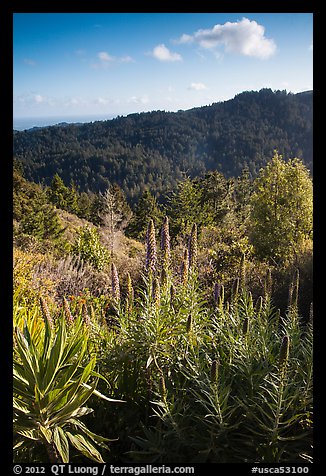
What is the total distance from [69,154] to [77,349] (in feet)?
327

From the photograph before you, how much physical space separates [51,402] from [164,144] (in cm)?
10695

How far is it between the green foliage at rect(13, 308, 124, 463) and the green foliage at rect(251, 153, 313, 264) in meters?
13.2

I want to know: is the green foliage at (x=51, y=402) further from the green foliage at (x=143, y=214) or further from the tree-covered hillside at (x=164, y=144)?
the tree-covered hillside at (x=164, y=144)

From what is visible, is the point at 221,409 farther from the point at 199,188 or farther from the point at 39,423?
the point at 199,188

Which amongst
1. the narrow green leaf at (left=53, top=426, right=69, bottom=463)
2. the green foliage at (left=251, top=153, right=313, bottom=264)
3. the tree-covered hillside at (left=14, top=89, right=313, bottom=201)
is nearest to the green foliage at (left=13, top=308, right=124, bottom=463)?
the narrow green leaf at (left=53, top=426, right=69, bottom=463)

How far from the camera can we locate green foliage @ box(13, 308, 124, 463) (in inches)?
80.8

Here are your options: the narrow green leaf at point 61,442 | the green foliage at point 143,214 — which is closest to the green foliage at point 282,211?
the narrow green leaf at point 61,442

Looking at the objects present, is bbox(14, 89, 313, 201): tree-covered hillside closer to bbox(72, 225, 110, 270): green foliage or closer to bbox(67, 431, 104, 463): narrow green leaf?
A: bbox(72, 225, 110, 270): green foliage

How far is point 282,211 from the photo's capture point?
15.6m

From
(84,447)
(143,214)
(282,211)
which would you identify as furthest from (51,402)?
(143,214)

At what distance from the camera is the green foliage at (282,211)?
14938 mm

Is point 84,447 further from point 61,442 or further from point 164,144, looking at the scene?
point 164,144

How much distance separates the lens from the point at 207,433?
216 centimetres
